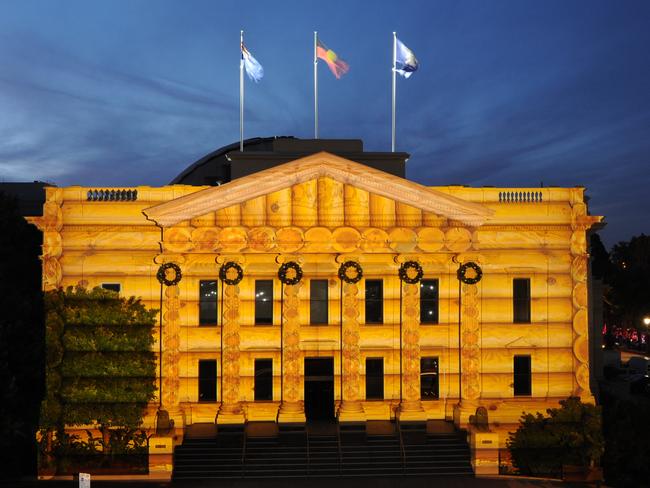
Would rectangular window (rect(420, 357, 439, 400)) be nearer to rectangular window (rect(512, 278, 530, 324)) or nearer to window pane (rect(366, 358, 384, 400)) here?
window pane (rect(366, 358, 384, 400))

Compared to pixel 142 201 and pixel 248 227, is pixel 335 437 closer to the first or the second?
pixel 248 227

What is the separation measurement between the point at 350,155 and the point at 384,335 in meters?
10.7

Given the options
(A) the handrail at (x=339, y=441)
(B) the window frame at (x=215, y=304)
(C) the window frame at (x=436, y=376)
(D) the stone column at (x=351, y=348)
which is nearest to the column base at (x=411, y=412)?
(C) the window frame at (x=436, y=376)

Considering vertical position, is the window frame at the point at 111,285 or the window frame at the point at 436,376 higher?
the window frame at the point at 111,285

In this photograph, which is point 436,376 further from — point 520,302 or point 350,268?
point 350,268

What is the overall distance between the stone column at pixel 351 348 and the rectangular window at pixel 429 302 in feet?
11.9

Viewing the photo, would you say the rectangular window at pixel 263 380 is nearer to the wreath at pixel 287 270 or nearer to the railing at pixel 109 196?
the wreath at pixel 287 270

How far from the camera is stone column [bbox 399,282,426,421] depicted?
3023cm

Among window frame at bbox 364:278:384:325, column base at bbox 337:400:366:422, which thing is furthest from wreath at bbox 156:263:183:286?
column base at bbox 337:400:366:422

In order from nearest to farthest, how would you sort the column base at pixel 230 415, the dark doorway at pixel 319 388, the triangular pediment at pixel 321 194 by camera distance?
the triangular pediment at pixel 321 194 < the column base at pixel 230 415 < the dark doorway at pixel 319 388

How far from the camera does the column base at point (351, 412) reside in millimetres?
29688

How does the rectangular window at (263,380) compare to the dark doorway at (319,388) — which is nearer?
the rectangular window at (263,380)

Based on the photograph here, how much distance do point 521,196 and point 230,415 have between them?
62.4 feet

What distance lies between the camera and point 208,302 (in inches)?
1211
